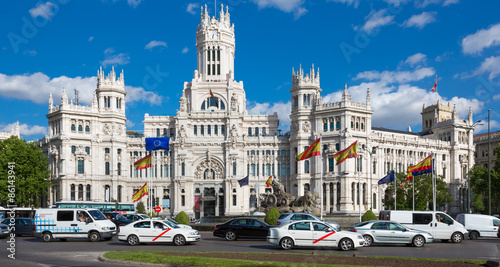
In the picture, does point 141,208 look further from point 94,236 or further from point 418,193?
point 94,236

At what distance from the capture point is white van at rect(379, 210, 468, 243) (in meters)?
43.9

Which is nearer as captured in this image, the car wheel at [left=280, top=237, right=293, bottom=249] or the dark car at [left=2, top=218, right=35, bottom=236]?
the car wheel at [left=280, top=237, right=293, bottom=249]

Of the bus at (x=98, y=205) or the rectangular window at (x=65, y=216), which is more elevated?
the rectangular window at (x=65, y=216)

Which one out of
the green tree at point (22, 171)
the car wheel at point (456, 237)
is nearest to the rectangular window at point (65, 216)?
the car wheel at point (456, 237)

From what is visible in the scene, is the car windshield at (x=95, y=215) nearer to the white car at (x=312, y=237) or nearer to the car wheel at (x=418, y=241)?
the white car at (x=312, y=237)

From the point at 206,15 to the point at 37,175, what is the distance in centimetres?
5101

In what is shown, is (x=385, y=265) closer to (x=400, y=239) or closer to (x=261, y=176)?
(x=400, y=239)

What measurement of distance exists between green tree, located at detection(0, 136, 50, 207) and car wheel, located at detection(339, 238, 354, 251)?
241 feet

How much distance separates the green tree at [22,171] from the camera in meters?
96.6

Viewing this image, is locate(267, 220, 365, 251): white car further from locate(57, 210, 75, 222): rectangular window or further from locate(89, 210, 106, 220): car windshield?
locate(57, 210, 75, 222): rectangular window

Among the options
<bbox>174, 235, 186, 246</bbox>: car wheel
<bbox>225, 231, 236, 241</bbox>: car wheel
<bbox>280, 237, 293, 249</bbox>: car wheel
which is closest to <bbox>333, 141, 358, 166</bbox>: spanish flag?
<bbox>225, 231, 236, 241</bbox>: car wheel

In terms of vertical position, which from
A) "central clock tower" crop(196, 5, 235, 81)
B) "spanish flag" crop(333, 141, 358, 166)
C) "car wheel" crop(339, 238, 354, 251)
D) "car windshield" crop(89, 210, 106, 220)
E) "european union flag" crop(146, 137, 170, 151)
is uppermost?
"central clock tower" crop(196, 5, 235, 81)

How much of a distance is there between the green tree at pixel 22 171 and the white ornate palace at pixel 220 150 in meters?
5.50

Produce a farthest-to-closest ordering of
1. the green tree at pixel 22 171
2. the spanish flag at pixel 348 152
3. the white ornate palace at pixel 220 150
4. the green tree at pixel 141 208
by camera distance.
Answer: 1. the white ornate palace at pixel 220 150
2. the green tree at pixel 141 208
3. the green tree at pixel 22 171
4. the spanish flag at pixel 348 152
